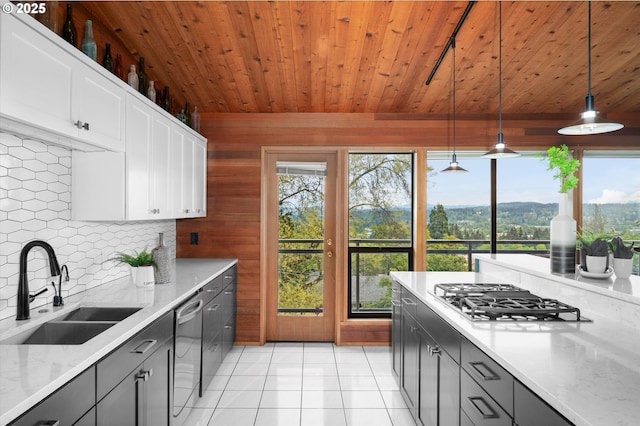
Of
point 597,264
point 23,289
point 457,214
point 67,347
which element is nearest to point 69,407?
point 67,347

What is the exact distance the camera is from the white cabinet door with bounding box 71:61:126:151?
188cm

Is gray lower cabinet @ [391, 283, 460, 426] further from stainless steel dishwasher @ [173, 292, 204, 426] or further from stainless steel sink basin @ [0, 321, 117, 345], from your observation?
stainless steel sink basin @ [0, 321, 117, 345]

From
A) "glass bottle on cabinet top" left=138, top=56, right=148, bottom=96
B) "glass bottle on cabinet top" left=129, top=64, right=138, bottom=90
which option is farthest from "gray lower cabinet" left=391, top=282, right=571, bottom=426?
"glass bottle on cabinet top" left=138, top=56, right=148, bottom=96

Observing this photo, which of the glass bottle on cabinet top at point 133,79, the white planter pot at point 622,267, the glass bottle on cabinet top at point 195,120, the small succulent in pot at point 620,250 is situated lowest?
the white planter pot at point 622,267

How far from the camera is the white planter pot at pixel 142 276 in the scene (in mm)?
2666

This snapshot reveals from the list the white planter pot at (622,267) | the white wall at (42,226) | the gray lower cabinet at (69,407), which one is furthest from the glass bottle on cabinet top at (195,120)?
the white planter pot at (622,267)

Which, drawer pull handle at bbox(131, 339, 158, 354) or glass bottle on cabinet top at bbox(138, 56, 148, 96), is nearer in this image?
drawer pull handle at bbox(131, 339, 158, 354)

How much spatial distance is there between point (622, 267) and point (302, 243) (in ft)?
9.84

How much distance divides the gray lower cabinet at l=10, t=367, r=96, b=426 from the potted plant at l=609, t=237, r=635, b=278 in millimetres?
2451

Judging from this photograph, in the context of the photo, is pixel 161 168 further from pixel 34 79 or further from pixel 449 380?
pixel 449 380

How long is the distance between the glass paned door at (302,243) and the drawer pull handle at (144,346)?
2.45 metres

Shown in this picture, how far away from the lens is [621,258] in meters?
1.96

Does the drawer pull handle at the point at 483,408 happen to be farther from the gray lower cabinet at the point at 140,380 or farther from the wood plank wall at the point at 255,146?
the wood plank wall at the point at 255,146

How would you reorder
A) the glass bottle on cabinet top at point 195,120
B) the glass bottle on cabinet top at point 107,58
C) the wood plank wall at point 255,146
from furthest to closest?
the wood plank wall at point 255,146
the glass bottle on cabinet top at point 195,120
the glass bottle on cabinet top at point 107,58
